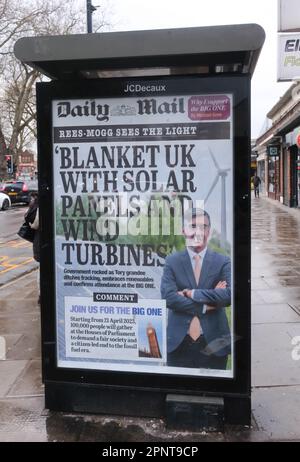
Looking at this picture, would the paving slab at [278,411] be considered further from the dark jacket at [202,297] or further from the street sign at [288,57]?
the street sign at [288,57]

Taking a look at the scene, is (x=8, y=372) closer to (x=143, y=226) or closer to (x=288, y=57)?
(x=143, y=226)

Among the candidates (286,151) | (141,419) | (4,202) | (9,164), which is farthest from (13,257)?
(9,164)

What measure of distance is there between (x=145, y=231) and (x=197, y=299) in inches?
24.0

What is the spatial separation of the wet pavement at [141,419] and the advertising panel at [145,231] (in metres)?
0.41

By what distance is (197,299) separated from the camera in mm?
3742

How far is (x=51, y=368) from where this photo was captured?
3996mm

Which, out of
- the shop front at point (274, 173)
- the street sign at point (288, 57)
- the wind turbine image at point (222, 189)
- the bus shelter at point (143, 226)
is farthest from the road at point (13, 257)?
the shop front at point (274, 173)

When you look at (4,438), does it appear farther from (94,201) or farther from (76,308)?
(94,201)

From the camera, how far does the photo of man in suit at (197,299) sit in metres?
3.69

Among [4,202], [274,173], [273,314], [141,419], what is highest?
[274,173]

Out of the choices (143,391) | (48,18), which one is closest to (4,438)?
(143,391)

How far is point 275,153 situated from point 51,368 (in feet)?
102

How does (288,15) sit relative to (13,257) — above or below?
above

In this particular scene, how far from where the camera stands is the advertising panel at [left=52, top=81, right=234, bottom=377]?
144 inches
